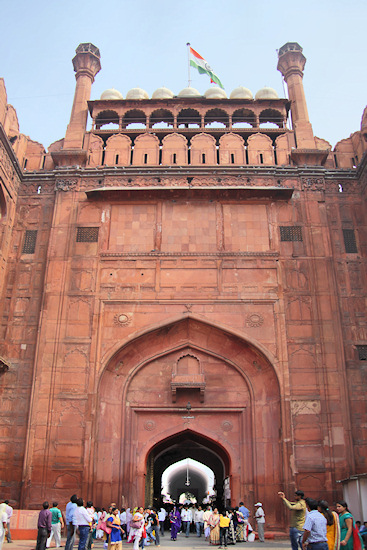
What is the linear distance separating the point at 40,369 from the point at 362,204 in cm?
996

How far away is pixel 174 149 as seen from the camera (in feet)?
52.5

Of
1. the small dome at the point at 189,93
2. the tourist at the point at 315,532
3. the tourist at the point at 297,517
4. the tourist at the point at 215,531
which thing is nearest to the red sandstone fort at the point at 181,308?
the small dome at the point at 189,93

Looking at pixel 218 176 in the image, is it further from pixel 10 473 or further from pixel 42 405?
pixel 10 473

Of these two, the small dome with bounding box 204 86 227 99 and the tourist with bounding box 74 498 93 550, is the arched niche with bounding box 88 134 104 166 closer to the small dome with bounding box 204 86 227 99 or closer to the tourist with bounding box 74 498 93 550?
the small dome with bounding box 204 86 227 99

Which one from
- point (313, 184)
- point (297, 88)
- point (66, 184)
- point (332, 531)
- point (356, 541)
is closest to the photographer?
point (332, 531)

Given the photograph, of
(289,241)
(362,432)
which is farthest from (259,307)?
(362,432)

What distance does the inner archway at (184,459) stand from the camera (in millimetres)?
14129

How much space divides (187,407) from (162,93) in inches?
409

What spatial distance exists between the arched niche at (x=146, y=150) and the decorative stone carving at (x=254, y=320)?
555cm

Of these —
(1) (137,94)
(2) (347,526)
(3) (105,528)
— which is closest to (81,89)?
(1) (137,94)

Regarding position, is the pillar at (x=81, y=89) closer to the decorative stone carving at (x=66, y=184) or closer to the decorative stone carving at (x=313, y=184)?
the decorative stone carving at (x=66, y=184)

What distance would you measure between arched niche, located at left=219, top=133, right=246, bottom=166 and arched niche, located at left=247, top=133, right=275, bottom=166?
0.79ft

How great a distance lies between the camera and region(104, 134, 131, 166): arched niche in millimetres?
15859

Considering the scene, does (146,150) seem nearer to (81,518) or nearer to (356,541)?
(81,518)
